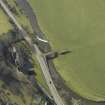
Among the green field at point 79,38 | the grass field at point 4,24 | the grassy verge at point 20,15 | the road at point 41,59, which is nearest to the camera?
the road at point 41,59

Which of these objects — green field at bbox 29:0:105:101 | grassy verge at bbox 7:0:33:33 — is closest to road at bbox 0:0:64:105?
grassy verge at bbox 7:0:33:33

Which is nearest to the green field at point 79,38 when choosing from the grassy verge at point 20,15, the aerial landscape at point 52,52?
the aerial landscape at point 52,52

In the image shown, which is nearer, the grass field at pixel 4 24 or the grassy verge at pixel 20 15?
the grass field at pixel 4 24

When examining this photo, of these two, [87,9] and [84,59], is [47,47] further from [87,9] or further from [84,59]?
[87,9]

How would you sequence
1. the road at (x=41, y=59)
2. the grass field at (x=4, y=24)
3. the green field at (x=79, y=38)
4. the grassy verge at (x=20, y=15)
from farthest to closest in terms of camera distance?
the grassy verge at (x=20, y=15) → the grass field at (x=4, y=24) → the green field at (x=79, y=38) → the road at (x=41, y=59)

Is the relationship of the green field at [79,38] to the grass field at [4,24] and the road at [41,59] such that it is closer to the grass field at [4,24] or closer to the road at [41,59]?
the road at [41,59]

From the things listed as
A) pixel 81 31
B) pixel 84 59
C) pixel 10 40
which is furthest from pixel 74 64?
pixel 10 40

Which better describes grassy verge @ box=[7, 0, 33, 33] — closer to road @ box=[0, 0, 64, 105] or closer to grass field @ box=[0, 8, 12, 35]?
road @ box=[0, 0, 64, 105]

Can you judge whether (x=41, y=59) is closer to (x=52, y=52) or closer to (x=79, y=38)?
(x=52, y=52)

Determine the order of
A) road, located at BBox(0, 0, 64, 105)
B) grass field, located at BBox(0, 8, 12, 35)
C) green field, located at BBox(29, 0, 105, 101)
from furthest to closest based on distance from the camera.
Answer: grass field, located at BBox(0, 8, 12, 35) → green field, located at BBox(29, 0, 105, 101) → road, located at BBox(0, 0, 64, 105)
